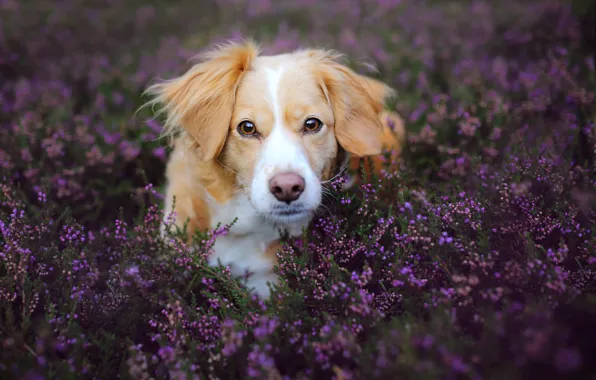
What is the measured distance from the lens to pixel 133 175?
4.16m

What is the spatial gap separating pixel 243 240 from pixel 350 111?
3.57 ft

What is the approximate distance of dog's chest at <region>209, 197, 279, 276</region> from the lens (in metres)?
2.98

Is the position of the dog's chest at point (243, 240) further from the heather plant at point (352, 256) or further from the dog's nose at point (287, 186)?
the dog's nose at point (287, 186)

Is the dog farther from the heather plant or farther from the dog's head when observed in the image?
the heather plant

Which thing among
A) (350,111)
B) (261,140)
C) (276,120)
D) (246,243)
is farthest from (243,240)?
(350,111)

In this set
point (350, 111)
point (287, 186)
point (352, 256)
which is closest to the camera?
point (287, 186)

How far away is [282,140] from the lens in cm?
261

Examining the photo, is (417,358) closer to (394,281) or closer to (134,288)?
(394,281)

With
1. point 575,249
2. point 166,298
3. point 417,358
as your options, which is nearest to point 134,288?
point 166,298

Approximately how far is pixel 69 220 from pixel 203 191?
0.82m

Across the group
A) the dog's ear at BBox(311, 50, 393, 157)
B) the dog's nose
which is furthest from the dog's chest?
the dog's ear at BBox(311, 50, 393, 157)

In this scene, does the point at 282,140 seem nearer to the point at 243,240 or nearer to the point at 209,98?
the point at 209,98

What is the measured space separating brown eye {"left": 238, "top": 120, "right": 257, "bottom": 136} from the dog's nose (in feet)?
1.37

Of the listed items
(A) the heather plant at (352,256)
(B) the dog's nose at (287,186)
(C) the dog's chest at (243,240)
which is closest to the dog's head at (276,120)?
(B) the dog's nose at (287,186)
